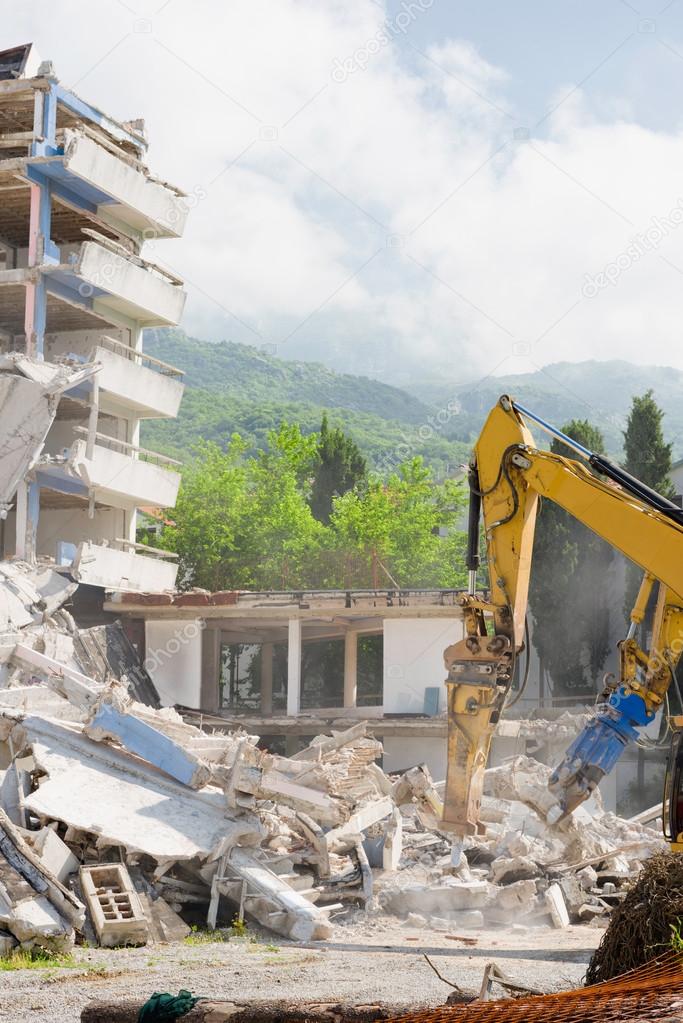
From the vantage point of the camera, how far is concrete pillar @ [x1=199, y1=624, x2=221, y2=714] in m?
32.3

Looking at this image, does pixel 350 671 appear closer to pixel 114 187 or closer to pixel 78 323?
pixel 78 323

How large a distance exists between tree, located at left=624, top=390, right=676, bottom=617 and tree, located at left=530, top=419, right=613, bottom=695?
3.56 feet

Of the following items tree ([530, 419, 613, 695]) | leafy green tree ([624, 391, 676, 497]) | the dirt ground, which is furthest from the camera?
tree ([530, 419, 613, 695])

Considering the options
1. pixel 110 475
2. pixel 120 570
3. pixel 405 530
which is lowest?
pixel 120 570

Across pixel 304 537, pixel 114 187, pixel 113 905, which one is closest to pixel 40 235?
pixel 114 187

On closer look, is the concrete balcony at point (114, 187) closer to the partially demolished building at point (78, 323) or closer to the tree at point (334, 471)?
the partially demolished building at point (78, 323)

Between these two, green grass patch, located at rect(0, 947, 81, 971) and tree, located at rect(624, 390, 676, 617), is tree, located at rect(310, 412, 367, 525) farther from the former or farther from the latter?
green grass patch, located at rect(0, 947, 81, 971)

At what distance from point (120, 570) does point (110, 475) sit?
110 inches

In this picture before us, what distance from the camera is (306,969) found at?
10836 millimetres

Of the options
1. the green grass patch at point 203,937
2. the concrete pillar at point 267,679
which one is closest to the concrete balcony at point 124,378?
the concrete pillar at point 267,679

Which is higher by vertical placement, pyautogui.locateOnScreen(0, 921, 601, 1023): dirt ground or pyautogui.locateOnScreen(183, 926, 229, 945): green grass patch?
pyautogui.locateOnScreen(0, 921, 601, 1023): dirt ground

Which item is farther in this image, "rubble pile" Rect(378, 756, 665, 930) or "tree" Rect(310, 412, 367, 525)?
"tree" Rect(310, 412, 367, 525)

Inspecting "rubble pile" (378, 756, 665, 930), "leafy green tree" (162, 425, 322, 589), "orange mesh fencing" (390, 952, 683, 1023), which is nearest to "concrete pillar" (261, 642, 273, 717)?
"leafy green tree" (162, 425, 322, 589)

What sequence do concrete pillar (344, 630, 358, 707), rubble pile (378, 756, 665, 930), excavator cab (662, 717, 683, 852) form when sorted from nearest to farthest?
excavator cab (662, 717, 683, 852) < rubble pile (378, 756, 665, 930) < concrete pillar (344, 630, 358, 707)
